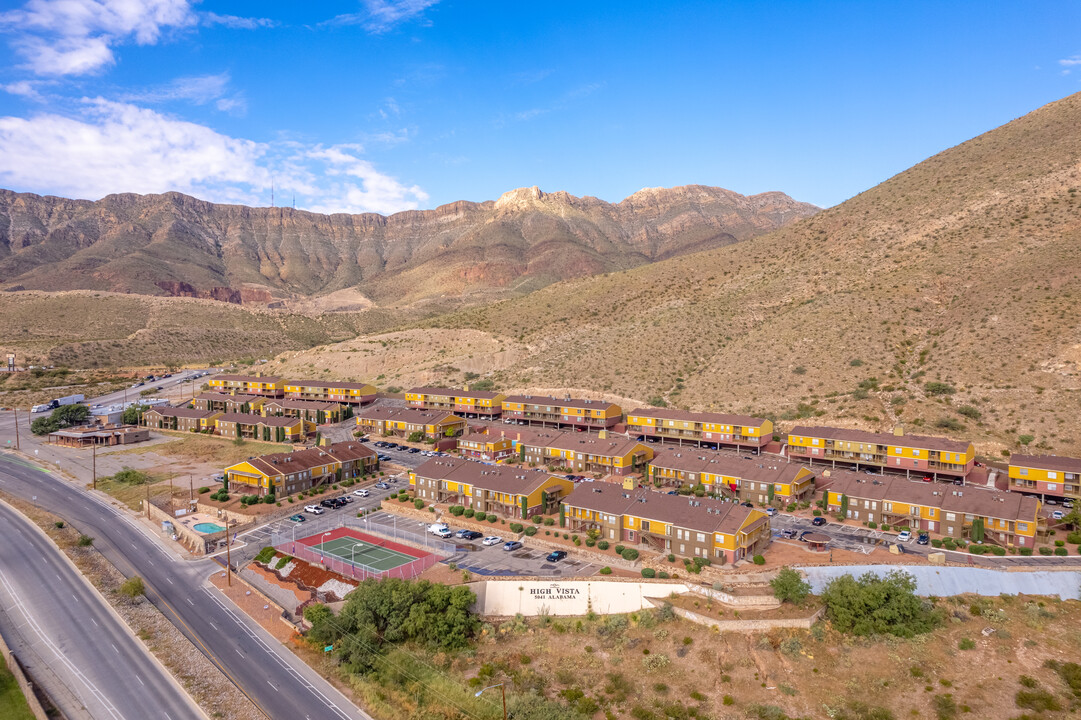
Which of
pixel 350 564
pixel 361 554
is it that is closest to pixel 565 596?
pixel 350 564

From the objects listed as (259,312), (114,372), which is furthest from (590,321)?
(259,312)

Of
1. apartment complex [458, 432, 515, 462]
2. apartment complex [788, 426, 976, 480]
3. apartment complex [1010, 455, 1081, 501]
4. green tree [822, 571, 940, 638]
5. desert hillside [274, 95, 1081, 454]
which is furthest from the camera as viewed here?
apartment complex [458, 432, 515, 462]

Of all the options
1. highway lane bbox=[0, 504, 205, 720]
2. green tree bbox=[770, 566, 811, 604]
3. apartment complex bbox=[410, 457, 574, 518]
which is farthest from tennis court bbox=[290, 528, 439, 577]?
green tree bbox=[770, 566, 811, 604]

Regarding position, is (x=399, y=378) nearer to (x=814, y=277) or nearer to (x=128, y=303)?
(x=814, y=277)

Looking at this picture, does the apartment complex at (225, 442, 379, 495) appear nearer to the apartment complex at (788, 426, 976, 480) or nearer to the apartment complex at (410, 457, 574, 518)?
the apartment complex at (410, 457, 574, 518)

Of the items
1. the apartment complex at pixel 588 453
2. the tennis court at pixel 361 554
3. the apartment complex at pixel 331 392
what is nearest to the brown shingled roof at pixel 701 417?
the apartment complex at pixel 588 453

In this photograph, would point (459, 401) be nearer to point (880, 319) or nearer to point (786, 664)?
point (880, 319)
